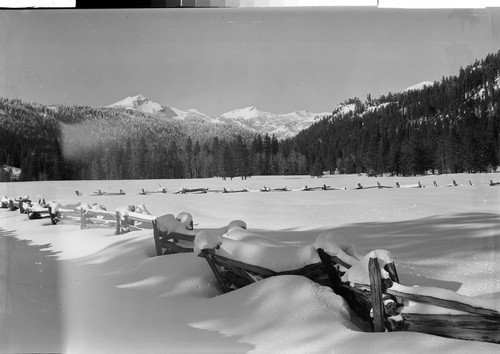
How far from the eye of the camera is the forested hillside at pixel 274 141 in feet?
8.35

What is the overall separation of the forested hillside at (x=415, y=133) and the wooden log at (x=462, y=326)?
1.07 m

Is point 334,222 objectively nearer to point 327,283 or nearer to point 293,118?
point 327,283

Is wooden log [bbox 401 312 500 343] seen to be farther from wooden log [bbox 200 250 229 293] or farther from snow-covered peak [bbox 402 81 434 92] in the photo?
snow-covered peak [bbox 402 81 434 92]

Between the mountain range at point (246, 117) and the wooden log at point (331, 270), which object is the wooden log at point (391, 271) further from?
the mountain range at point (246, 117)

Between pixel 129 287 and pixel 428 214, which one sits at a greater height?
pixel 428 214

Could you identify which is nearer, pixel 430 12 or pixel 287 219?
pixel 430 12

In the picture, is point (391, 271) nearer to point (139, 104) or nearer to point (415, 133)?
point (415, 133)

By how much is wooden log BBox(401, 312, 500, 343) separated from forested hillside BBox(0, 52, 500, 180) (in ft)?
3.53

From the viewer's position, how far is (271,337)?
205 centimetres

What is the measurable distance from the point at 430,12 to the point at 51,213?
288 centimetres

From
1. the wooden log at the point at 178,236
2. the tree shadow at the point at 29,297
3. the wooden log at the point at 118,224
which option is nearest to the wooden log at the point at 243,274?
the wooden log at the point at 178,236

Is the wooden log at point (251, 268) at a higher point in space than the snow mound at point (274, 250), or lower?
lower

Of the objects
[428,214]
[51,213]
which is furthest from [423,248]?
[51,213]

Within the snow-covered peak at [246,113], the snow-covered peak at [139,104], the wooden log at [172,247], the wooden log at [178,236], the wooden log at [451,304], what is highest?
the snow-covered peak at [139,104]
